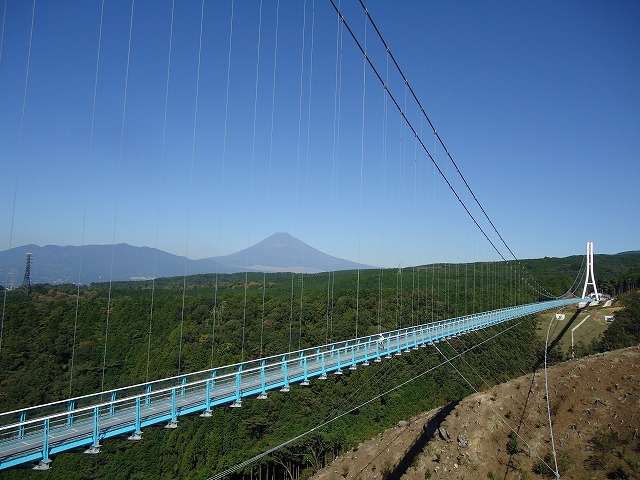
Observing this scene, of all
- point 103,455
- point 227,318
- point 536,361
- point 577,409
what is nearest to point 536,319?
point 536,361

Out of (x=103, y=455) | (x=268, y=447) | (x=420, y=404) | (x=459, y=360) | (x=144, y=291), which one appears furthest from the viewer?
(x=144, y=291)

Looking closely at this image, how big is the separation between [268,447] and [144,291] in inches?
989

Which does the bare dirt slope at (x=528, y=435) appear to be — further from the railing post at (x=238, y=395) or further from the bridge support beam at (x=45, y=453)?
the bridge support beam at (x=45, y=453)

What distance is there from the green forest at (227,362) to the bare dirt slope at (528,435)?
451 centimetres

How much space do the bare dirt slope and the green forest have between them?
4508 mm

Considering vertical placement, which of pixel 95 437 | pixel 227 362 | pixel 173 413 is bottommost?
pixel 227 362

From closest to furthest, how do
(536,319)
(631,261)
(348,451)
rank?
(348,451) < (536,319) < (631,261)

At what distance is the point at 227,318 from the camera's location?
4634 cm

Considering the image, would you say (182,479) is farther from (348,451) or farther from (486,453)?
(486,453)

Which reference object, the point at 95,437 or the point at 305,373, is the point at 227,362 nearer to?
the point at 305,373

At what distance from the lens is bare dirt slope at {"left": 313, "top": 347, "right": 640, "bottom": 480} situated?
83.5ft

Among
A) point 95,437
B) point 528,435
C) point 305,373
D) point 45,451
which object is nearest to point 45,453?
point 45,451

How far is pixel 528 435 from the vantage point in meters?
29.2

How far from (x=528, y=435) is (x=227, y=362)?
873 inches
